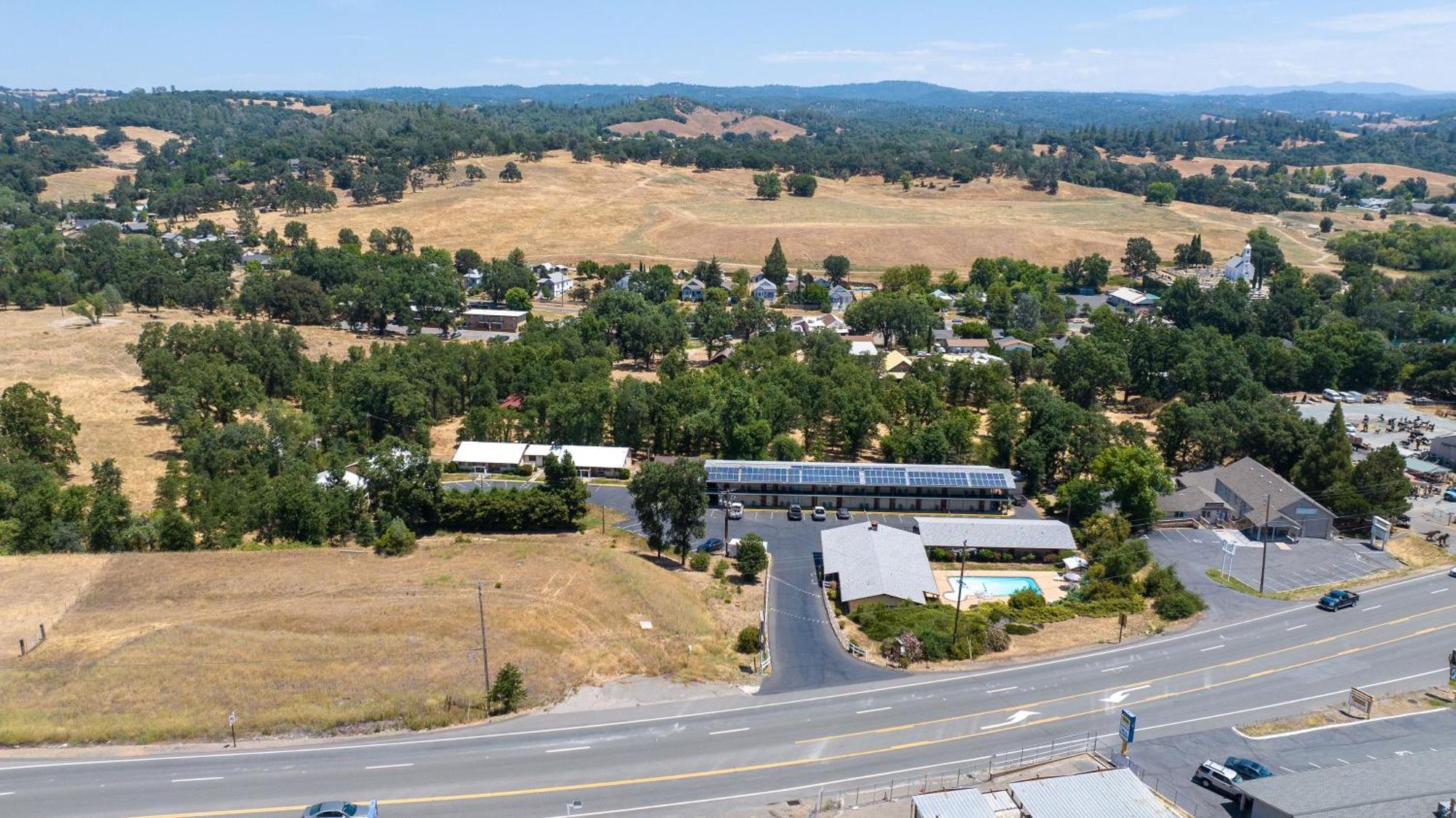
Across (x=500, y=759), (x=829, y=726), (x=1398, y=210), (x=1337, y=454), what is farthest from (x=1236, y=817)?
(x=1398, y=210)

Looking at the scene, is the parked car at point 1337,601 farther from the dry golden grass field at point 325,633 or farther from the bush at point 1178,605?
the dry golden grass field at point 325,633

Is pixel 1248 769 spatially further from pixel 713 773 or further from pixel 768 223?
pixel 768 223

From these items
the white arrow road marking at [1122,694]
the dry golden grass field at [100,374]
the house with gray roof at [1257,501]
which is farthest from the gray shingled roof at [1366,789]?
the dry golden grass field at [100,374]

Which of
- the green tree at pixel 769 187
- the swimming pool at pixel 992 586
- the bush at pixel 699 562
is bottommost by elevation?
the swimming pool at pixel 992 586

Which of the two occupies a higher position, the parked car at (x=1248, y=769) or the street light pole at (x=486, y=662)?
the street light pole at (x=486, y=662)

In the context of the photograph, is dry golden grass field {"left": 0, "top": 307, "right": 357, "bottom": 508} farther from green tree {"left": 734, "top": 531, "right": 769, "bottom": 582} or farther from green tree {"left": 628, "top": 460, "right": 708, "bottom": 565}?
green tree {"left": 734, "top": 531, "right": 769, "bottom": 582}

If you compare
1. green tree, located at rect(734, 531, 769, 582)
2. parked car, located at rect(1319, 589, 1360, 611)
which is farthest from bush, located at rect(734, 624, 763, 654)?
parked car, located at rect(1319, 589, 1360, 611)

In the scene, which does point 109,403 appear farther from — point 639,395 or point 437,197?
point 437,197
